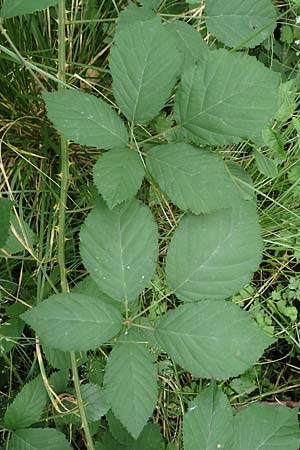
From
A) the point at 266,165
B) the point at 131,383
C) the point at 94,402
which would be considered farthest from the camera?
the point at 266,165

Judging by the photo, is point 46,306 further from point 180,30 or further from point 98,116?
point 180,30

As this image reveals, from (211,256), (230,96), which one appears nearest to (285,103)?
(230,96)

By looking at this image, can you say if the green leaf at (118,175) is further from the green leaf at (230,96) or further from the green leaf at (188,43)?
the green leaf at (188,43)

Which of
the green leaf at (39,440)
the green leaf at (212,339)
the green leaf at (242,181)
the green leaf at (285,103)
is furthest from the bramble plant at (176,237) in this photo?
the green leaf at (285,103)

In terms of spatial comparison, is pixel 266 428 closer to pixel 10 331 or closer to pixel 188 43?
pixel 10 331

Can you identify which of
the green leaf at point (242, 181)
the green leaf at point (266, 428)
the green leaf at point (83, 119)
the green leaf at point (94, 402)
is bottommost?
the green leaf at point (94, 402)

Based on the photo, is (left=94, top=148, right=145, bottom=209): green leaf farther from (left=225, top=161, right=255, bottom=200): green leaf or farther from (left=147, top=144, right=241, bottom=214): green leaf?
(left=225, top=161, right=255, bottom=200): green leaf

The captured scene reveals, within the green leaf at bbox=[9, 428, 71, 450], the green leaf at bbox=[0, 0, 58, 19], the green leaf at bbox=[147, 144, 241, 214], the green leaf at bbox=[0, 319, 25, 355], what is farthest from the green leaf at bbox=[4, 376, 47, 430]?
the green leaf at bbox=[0, 0, 58, 19]
